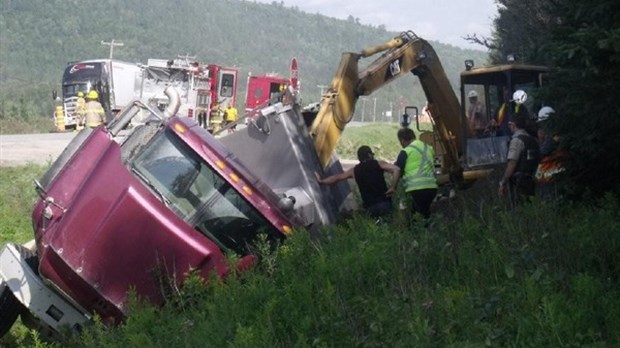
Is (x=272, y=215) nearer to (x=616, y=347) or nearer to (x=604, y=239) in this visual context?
(x=604, y=239)

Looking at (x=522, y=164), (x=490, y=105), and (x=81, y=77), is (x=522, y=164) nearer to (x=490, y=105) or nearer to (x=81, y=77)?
(x=490, y=105)

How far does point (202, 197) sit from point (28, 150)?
1719 centimetres

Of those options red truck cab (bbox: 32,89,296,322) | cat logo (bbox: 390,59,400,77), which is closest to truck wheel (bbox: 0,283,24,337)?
red truck cab (bbox: 32,89,296,322)

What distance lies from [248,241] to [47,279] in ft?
6.02

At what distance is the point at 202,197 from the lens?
9695mm

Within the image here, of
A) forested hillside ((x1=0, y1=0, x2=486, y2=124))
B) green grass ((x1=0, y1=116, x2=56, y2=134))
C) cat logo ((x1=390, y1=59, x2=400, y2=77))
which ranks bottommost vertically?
green grass ((x1=0, y1=116, x2=56, y2=134))

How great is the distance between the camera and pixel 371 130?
4209cm

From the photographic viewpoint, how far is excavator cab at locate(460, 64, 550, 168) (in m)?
15.1

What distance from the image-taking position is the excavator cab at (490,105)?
1513cm

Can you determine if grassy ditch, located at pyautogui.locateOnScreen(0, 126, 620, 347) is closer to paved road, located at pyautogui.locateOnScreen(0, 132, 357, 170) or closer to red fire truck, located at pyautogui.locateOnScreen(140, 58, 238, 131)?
paved road, located at pyautogui.locateOnScreen(0, 132, 357, 170)

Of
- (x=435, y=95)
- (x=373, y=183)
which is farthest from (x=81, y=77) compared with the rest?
(x=373, y=183)

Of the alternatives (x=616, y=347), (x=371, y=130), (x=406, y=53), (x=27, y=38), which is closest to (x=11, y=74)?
(x=27, y=38)

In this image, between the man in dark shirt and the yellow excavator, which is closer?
the man in dark shirt

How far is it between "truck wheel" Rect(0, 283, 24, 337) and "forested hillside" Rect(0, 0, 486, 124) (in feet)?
306
